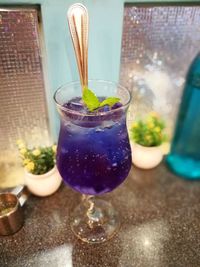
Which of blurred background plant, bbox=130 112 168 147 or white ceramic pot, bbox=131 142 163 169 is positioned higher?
blurred background plant, bbox=130 112 168 147

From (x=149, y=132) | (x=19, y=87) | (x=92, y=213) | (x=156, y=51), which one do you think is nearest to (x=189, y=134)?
(x=149, y=132)

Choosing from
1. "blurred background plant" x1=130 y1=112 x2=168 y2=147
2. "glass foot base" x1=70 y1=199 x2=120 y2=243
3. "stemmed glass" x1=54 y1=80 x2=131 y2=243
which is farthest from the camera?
"blurred background plant" x1=130 y1=112 x2=168 y2=147

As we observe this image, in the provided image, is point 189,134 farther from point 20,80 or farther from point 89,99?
point 20,80

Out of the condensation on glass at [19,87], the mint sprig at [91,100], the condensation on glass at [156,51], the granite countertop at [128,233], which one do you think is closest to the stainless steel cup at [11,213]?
the granite countertop at [128,233]

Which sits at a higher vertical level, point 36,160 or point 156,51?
point 156,51

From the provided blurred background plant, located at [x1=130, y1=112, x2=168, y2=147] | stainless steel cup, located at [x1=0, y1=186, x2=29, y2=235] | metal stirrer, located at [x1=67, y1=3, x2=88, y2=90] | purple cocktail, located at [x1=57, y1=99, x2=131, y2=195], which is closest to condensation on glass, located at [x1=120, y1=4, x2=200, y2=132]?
blurred background plant, located at [x1=130, y1=112, x2=168, y2=147]

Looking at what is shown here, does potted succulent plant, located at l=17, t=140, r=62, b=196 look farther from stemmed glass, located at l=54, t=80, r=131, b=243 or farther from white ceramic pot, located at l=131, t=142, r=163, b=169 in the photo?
white ceramic pot, located at l=131, t=142, r=163, b=169
